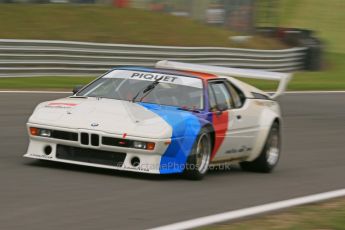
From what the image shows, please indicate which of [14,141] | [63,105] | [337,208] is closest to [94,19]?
[14,141]

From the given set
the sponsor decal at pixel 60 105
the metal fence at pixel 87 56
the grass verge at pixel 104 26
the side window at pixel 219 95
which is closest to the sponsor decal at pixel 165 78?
the side window at pixel 219 95

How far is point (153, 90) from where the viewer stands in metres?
8.70

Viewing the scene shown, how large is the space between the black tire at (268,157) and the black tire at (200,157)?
4.83 ft

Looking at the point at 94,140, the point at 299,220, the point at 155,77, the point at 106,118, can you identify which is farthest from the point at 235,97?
the point at 299,220

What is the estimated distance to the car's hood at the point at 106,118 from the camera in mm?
7707

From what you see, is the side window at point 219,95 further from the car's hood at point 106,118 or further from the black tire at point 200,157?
the car's hood at point 106,118

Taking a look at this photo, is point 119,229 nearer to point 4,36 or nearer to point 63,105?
point 63,105

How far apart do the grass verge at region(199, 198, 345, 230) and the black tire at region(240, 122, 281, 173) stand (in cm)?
248

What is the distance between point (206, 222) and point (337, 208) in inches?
65.0

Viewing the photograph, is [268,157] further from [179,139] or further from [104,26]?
[104,26]

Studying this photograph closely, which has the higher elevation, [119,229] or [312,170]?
[119,229]

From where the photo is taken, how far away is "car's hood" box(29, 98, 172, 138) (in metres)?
7.71

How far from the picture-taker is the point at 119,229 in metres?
5.62

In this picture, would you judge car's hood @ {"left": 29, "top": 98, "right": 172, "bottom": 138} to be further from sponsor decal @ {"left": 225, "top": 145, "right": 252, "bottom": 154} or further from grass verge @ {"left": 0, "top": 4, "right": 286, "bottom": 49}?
grass verge @ {"left": 0, "top": 4, "right": 286, "bottom": 49}
